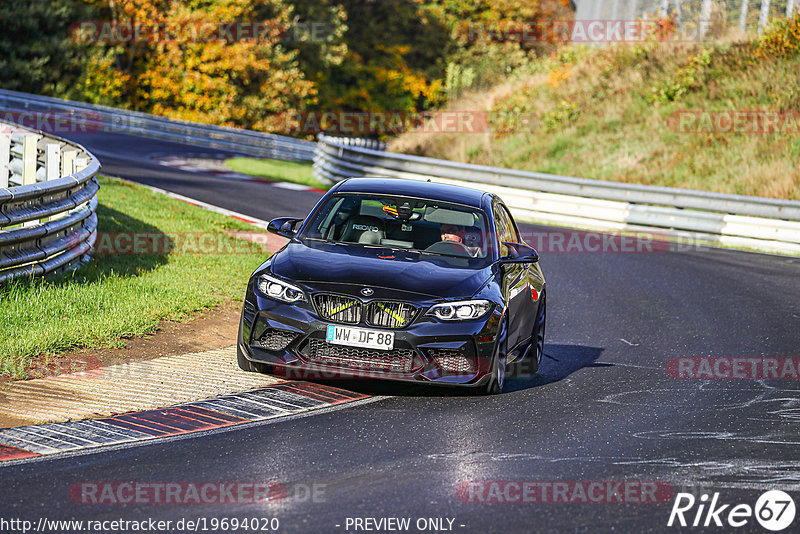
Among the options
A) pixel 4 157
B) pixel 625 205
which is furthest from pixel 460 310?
pixel 625 205

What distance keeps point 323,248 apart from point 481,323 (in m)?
1.61

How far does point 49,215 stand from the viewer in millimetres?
10797

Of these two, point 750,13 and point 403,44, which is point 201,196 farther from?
point 403,44

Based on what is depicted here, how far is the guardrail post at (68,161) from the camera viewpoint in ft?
44.8

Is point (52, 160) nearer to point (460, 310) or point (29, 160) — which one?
A: point (29, 160)

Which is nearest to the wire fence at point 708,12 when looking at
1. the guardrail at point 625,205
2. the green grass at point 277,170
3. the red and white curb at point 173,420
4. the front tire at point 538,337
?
the guardrail at point 625,205

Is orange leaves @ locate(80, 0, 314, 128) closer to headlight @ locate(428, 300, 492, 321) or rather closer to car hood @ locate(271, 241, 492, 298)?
car hood @ locate(271, 241, 492, 298)

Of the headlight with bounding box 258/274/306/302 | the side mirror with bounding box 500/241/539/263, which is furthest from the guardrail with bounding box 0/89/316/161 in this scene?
the headlight with bounding box 258/274/306/302

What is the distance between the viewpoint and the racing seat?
9.09 metres

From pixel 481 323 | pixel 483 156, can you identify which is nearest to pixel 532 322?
pixel 481 323

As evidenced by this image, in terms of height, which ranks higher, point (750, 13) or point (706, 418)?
point (750, 13)

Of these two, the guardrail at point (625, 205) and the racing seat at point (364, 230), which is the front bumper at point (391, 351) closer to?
the racing seat at point (364, 230)

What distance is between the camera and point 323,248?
28.9ft

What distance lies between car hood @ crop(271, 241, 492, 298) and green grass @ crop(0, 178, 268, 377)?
182 centimetres
